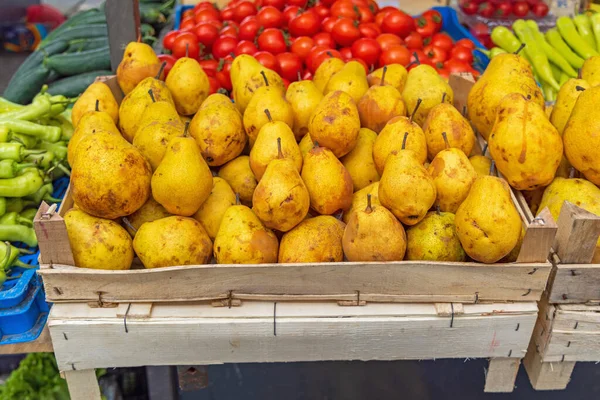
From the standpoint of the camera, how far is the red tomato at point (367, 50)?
3361 millimetres

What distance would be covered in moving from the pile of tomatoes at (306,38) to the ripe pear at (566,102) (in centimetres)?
133

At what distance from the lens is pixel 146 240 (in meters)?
1.69

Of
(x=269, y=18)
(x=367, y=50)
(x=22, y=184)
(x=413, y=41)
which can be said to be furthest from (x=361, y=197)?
(x=413, y=41)

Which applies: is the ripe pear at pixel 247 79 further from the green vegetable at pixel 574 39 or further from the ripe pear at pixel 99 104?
the green vegetable at pixel 574 39

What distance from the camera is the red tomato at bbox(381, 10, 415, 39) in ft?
12.3

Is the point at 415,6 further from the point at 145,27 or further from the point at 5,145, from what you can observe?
the point at 5,145

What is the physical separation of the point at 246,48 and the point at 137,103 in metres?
1.49

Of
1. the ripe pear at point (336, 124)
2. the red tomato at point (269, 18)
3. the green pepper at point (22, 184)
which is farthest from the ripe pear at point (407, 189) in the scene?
the red tomato at point (269, 18)

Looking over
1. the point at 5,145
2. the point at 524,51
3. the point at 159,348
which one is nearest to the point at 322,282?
the point at 159,348

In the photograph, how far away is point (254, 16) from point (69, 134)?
5.32 feet

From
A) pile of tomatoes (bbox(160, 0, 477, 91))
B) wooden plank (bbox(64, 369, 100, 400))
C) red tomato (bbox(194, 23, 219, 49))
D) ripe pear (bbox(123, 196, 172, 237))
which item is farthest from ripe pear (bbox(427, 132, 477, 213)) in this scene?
red tomato (bbox(194, 23, 219, 49))

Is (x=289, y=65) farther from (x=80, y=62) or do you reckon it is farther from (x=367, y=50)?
(x=80, y=62)

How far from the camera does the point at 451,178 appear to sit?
1740 millimetres

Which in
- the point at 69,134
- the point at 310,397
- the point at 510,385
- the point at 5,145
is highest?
the point at 5,145
